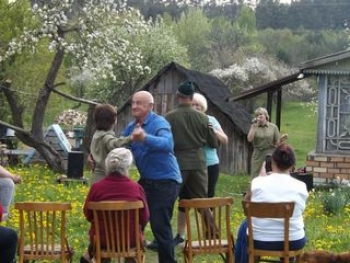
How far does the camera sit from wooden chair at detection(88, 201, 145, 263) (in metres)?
6.32

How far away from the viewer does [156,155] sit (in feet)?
23.5

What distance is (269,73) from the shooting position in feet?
140

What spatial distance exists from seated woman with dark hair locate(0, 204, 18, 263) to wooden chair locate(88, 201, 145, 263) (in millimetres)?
676

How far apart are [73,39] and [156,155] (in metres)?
11.5

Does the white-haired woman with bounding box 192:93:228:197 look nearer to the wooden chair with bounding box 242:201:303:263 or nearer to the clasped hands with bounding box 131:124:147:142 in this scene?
the clasped hands with bounding box 131:124:147:142

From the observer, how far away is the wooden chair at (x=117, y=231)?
632cm

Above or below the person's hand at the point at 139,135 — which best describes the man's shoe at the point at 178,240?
below

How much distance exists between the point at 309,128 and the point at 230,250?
38.8 meters

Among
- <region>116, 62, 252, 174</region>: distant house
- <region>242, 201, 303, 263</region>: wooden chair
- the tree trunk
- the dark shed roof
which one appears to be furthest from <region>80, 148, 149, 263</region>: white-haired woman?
<region>116, 62, 252, 174</region>: distant house

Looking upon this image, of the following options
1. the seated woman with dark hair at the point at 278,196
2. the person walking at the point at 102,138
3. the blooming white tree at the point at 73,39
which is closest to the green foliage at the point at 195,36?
the blooming white tree at the point at 73,39

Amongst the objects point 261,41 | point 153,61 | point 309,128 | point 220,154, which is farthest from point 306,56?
point 220,154

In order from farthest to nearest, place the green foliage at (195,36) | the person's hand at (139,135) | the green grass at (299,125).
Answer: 1. the green foliage at (195,36)
2. the green grass at (299,125)
3. the person's hand at (139,135)

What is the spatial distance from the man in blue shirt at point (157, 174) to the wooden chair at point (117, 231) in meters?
0.72

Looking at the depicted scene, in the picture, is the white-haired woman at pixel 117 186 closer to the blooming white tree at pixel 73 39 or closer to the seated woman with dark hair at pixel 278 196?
the seated woman with dark hair at pixel 278 196
